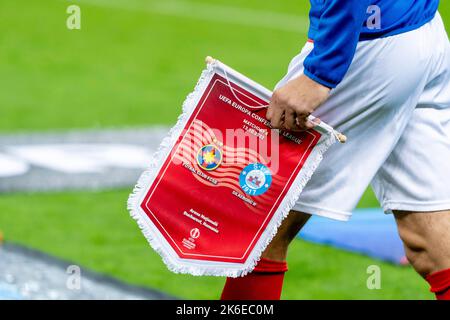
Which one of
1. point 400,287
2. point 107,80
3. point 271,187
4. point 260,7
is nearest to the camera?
point 271,187

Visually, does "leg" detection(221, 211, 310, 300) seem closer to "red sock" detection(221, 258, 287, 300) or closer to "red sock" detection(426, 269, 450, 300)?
"red sock" detection(221, 258, 287, 300)

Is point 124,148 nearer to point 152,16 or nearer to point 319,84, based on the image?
point 319,84

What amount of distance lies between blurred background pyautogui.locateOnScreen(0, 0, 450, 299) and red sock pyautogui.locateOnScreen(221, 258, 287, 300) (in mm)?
1323

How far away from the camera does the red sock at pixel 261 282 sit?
3.60 meters

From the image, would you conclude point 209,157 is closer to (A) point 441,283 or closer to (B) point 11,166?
(A) point 441,283

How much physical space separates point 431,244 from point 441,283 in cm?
13

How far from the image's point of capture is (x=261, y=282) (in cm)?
361

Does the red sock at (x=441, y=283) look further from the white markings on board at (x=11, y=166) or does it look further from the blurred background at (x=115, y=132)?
the white markings on board at (x=11, y=166)

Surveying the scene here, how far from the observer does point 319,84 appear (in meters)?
3.18

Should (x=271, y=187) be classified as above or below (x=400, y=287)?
above

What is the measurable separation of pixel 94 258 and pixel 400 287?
1479 millimetres

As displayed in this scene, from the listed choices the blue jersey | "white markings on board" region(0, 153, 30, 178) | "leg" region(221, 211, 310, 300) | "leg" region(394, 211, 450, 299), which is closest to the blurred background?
"white markings on board" region(0, 153, 30, 178)

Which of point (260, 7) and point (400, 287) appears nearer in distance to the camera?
point (400, 287)
